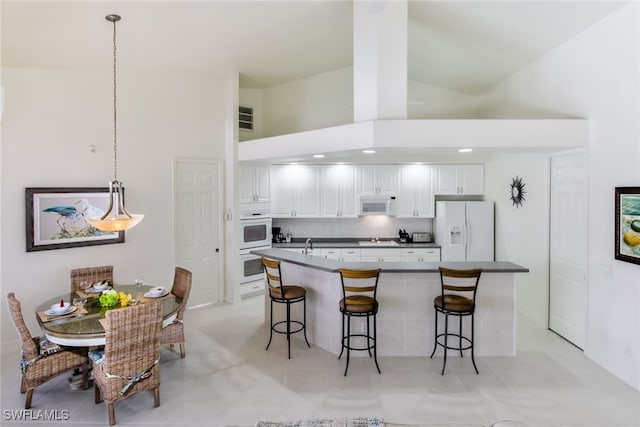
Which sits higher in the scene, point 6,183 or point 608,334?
point 6,183

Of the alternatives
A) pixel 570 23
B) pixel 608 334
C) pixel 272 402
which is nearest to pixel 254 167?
pixel 272 402

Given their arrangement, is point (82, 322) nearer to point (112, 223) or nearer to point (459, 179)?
point (112, 223)

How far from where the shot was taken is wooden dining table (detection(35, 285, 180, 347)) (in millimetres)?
3080

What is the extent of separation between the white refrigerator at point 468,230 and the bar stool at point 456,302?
2.42 meters

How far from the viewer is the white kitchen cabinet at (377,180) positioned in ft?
23.4

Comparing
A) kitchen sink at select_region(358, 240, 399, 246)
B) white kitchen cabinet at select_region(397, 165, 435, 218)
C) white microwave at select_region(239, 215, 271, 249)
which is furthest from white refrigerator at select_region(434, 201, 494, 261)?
white microwave at select_region(239, 215, 271, 249)

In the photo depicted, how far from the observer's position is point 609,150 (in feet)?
12.9

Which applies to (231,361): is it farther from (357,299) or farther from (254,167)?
(254,167)

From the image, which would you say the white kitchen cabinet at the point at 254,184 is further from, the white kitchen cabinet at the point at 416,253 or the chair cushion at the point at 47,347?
the chair cushion at the point at 47,347

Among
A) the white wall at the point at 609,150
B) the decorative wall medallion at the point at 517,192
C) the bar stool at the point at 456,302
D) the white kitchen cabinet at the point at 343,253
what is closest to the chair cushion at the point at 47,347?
the bar stool at the point at 456,302

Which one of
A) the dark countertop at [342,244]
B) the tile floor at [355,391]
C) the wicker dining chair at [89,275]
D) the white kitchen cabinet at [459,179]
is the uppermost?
the white kitchen cabinet at [459,179]

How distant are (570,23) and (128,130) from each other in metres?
5.65

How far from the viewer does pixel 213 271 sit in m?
6.38

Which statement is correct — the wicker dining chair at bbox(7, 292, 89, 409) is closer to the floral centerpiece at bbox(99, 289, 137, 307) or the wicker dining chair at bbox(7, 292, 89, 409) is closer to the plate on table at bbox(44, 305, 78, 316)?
the plate on table at bbox(44, 305, 78, 316)
